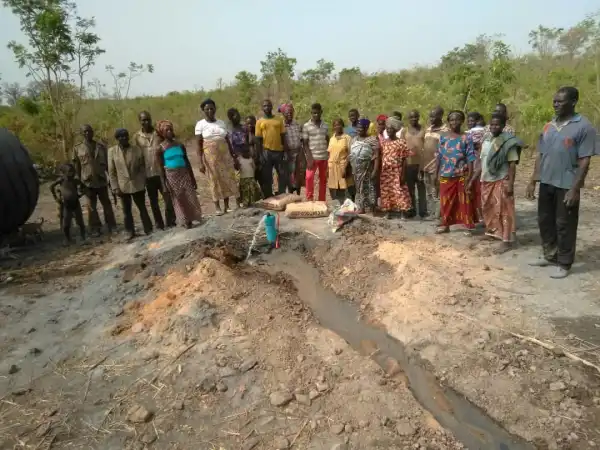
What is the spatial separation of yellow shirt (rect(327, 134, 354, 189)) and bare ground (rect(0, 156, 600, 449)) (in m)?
1.43

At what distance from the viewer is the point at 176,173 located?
20.1 feet

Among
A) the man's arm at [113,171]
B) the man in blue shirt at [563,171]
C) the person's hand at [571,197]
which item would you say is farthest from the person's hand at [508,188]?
the man's arm at [113,171]

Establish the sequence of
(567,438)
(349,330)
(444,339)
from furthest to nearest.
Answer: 1. (349,330)
2. (444,339)
3. (567,438)

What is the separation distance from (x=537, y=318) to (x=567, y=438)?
4.15ft

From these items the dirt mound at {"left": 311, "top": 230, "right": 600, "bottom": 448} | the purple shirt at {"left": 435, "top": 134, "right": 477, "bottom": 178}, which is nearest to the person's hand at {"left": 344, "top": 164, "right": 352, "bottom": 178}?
the dirt mound at {"left": 311, "top": 230, "right": 600, "bottom": 448}

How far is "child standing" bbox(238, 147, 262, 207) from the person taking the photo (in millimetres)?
6809

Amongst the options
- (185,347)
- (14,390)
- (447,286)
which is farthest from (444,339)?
(14,390)

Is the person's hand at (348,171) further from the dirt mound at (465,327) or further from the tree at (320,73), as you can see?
the tree at (320,73)

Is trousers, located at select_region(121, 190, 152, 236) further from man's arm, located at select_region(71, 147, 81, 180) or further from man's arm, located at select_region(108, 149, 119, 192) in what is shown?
man's arm, located at select_region(71, 147, 81, 180)

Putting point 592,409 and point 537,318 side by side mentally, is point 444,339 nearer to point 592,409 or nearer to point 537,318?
point 537,318

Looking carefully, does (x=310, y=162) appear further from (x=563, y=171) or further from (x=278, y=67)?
(x=278, y=67)

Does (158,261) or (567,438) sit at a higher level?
(158,261)

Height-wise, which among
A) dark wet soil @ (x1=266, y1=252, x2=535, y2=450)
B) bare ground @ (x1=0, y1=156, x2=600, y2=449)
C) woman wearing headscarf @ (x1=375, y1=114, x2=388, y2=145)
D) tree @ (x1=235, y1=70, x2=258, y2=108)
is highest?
tree @ (x1=235, y1=70, x2=258, y2=108)

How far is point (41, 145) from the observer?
13742 mm
